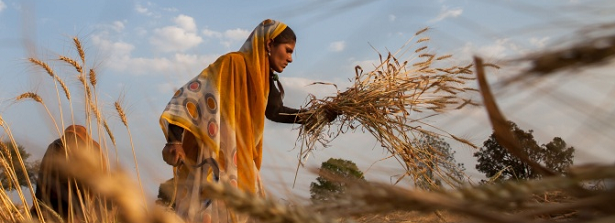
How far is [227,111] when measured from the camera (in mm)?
3158

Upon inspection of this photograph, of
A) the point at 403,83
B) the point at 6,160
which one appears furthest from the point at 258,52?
the point at 6,160

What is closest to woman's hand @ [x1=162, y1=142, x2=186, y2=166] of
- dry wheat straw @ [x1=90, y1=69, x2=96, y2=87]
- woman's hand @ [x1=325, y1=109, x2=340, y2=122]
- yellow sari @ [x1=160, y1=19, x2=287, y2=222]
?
yellow sari @ [x1=160, y1=19, x2=287, y2=222]

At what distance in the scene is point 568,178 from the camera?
0.39 m

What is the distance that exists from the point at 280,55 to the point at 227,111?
0.50 m

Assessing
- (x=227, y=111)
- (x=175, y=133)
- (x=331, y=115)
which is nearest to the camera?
(x=175, y=133)

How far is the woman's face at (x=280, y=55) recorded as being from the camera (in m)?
3.41

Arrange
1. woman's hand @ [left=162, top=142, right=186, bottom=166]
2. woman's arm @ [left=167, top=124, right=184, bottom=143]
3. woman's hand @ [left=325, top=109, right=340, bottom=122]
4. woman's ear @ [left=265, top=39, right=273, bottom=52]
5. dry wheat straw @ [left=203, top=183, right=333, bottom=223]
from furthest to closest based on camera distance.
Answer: woman's hand @ [left=325, top=109, right=340, bottom=122] < woman's ear @ [left=265, top=39, right=273, bottom=52] < woman's arm @ [left=167, top=124, right=184, bottom=143] < woman's hand @ [left=162, top=142, right=186, bottom=166] < dry wheat straw @ [left=203, top=183, right=333, bottom=223]

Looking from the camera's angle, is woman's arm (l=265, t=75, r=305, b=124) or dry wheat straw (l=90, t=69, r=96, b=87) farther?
woman's arm (l=265, t=75, r=305, b=124)

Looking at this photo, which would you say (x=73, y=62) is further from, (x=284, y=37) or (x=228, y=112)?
(x=284, y=37)

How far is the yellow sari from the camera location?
2.92m

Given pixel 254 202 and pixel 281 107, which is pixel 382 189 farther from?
pixel 281 107

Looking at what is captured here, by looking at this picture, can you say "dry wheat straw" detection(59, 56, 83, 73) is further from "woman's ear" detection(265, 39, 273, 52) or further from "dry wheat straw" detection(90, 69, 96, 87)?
"woman's ear" detection(265, 39, 273, 52)

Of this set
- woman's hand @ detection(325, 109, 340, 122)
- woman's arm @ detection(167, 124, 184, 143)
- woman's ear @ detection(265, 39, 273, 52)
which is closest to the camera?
woman's arm @ detection(167, 124, 184, 143)

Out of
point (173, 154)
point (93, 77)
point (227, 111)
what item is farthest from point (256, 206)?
point (227, 111)
